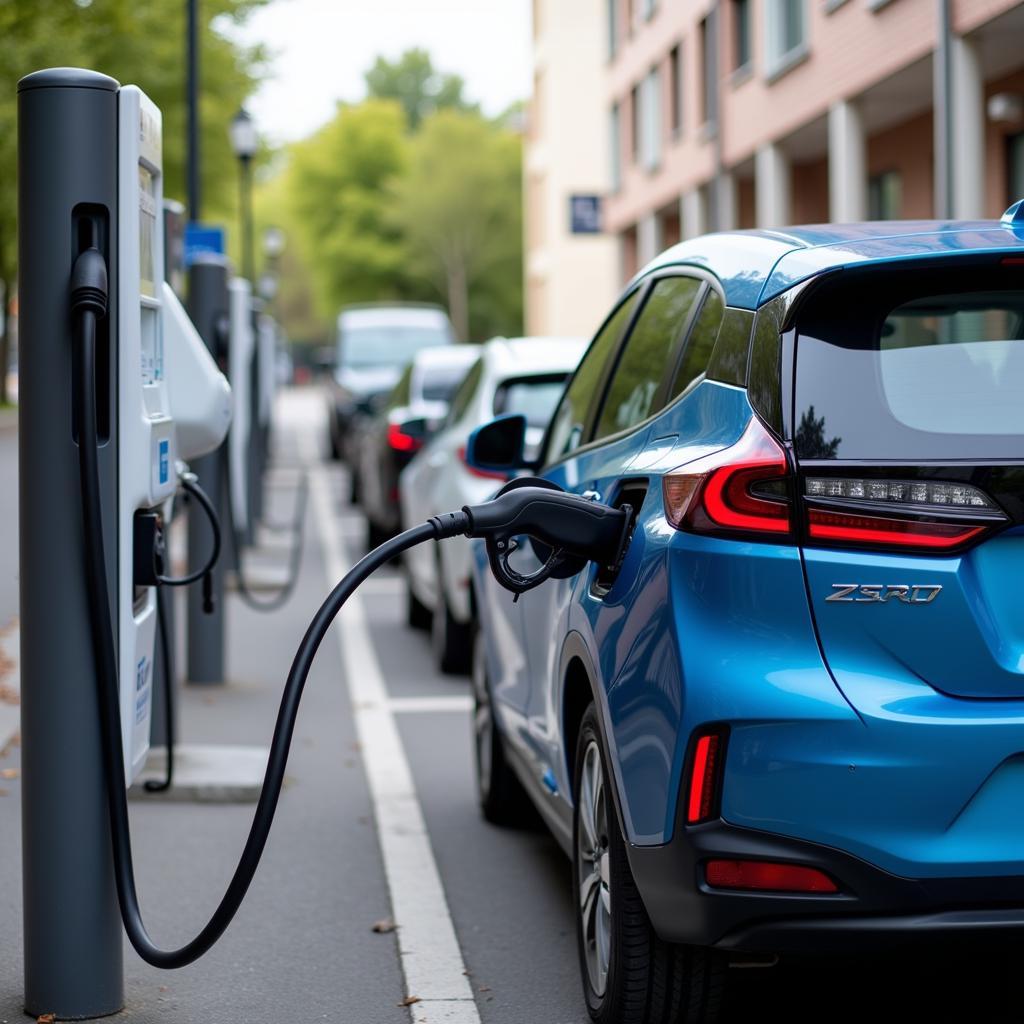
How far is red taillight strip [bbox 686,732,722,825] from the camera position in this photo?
11.1 ft

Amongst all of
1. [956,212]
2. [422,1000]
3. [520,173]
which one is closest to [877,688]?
[422,1000]

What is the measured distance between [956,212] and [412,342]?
13.6 metres

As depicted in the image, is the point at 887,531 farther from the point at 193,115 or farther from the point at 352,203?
the point at 352,203

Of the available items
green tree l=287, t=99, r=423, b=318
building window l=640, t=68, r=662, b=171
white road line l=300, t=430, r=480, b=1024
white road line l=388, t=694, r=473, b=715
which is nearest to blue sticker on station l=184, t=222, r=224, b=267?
white road line l=300, t=430, r=480, b=1024

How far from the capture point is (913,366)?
3.51m

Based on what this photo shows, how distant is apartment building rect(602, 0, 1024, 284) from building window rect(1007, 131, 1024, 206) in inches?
0.9

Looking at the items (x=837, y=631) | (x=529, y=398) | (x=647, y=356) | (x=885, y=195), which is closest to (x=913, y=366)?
(x=837, y=631)

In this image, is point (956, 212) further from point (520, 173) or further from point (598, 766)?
point (520, 173)

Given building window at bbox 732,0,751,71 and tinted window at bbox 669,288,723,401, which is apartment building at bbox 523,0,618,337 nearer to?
building window at bbox 732,0,751,71

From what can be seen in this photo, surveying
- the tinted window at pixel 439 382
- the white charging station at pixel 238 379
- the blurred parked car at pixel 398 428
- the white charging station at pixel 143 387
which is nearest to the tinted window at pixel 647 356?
the white charging station at pixel 143 387

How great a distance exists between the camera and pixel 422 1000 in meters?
4.45

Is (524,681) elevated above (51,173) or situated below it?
below

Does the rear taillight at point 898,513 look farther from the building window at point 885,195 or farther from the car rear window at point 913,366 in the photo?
the building window at point 885,195

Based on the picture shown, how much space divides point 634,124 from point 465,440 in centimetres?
3121
